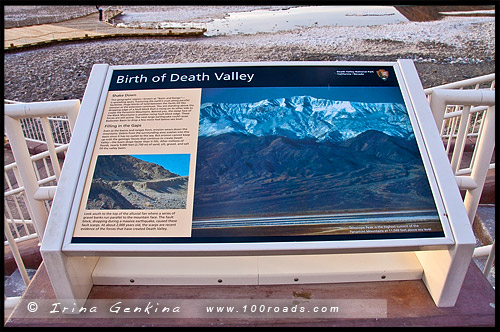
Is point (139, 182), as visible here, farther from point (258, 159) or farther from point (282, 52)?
point (282, 52)

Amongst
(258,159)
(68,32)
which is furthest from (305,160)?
(68,32)

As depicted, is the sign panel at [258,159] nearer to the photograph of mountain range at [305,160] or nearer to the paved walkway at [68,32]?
the photograph of mountain range at [305,160]

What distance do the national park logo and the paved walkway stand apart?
19166 millimetres

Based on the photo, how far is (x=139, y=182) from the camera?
151 centimetres

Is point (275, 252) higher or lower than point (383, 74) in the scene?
lower

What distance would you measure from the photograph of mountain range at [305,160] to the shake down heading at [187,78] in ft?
0.31

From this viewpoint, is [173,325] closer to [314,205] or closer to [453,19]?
[314,205]

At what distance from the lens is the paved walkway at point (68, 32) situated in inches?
696

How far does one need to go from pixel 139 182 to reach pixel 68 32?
22.6 m

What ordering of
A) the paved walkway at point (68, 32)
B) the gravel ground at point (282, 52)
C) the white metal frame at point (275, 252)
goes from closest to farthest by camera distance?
the white metal frame at point (275, 252) < the gravel ground at point (282, 52) < the paved walkway at point (68, 32)

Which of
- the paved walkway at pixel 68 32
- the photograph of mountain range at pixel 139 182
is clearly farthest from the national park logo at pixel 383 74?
the paved walkway at pixel 68 32

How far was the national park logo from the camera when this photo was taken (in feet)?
5.94

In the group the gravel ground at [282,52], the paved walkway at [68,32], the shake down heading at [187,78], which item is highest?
the shake down heading at [187,78]

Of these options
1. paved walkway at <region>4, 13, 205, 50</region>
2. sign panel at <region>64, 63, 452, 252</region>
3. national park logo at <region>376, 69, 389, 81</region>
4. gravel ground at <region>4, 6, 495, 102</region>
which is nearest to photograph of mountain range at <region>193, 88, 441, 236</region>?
sign panel at <region>64, 63, 452, 252</region>
